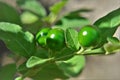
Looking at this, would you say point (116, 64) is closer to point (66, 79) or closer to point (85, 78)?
point (85, 78)

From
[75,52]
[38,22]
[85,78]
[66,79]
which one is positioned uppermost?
[75,52]

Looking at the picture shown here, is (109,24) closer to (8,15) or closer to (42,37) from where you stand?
(42,37)

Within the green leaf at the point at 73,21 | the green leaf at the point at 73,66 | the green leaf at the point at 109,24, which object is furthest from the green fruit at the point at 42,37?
the green leaf at the point at 73,21

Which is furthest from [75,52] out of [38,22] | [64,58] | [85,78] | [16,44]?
[85,78]

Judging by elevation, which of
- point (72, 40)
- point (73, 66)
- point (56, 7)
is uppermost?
point (72, 40)

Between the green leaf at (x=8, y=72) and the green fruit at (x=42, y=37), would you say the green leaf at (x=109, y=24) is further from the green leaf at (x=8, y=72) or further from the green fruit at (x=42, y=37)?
the green leaf at (x=8, y=72)

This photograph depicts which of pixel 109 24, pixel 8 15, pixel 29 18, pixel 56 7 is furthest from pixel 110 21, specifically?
pixel 29 18
